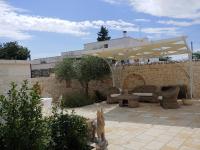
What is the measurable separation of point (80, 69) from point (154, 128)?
6.93 meters

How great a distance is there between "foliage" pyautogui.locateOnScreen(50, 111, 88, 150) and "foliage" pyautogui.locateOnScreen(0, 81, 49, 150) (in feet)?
2.61

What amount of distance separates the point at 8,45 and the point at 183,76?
27.0m

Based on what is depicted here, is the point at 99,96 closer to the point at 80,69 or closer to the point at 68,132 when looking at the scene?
the point at 80,69

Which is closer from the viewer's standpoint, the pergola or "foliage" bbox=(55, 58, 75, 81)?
the pergola

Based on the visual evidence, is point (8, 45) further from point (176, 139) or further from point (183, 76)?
point (176, 139)

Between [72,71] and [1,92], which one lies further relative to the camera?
[72,71]

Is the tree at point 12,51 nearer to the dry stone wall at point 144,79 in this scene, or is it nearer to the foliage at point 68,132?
the dry stone wall at point 144,79

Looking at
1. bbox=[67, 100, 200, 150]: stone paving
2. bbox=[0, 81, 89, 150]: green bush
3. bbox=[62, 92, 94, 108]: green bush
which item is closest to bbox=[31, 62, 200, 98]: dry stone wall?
bbox=[62, 92, 94, 108]: green bush

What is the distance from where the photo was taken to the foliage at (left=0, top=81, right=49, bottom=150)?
3877 mm

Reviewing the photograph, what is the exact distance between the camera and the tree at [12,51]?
33312mm

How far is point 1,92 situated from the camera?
4.73 meters

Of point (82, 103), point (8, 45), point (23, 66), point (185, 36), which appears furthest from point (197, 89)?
point (8, 45)

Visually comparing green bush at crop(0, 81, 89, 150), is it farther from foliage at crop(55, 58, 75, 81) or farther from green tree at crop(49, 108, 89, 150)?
foliage at crop(55, 58, 75, 81)

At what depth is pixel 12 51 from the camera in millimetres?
33781
